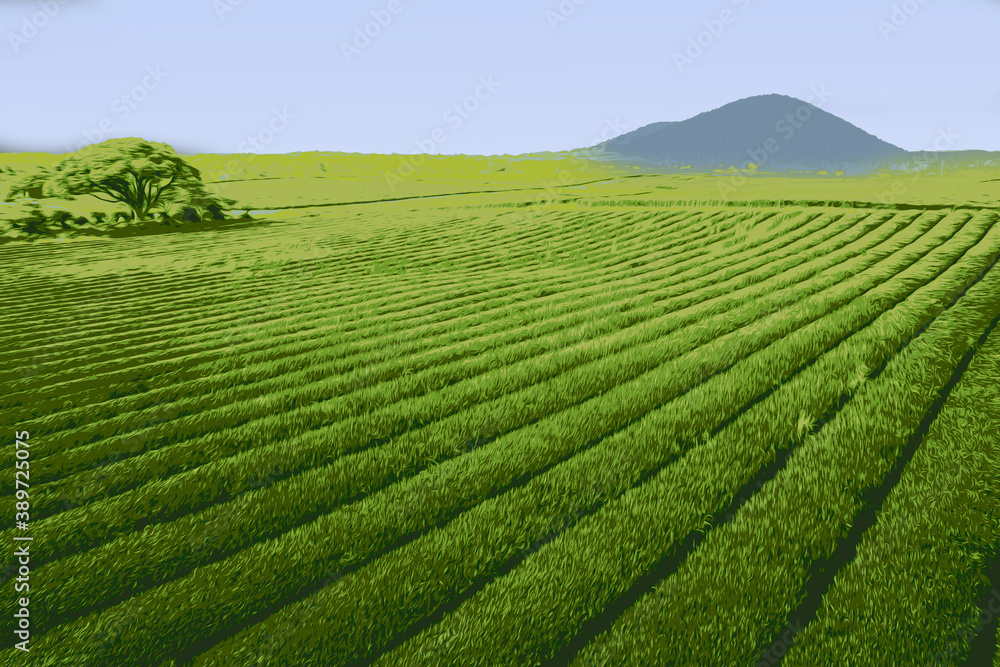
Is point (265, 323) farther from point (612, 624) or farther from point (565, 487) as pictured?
point (612, 624)

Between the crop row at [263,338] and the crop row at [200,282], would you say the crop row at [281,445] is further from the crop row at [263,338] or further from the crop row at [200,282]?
the crop row at [200,282]

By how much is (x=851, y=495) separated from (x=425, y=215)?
27.2m

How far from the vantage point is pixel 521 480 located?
4160 millimetres

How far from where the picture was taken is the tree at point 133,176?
1203 inches

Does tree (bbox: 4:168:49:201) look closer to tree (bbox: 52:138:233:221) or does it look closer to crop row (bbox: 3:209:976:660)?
tree (bbox: 52:138:233:221)

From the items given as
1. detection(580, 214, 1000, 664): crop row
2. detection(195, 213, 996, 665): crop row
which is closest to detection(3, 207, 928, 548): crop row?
detection(195, 213, 996, 665): crop row

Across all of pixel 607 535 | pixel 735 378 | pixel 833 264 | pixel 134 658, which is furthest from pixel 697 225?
pixel 134 658

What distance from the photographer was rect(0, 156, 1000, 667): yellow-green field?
2.80 meters

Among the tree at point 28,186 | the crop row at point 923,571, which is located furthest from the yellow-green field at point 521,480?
the tree at point 28,186

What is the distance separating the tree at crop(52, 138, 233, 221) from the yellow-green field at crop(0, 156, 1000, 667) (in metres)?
26.2

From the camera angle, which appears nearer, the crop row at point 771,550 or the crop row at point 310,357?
the crop row at point 771,550

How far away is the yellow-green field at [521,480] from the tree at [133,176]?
26161 millimetres

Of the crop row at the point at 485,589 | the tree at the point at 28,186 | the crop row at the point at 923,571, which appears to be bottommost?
the crop row at the point at 485,589

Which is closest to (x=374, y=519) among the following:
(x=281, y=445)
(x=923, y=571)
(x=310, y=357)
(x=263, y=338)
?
(x=281, y=445)
